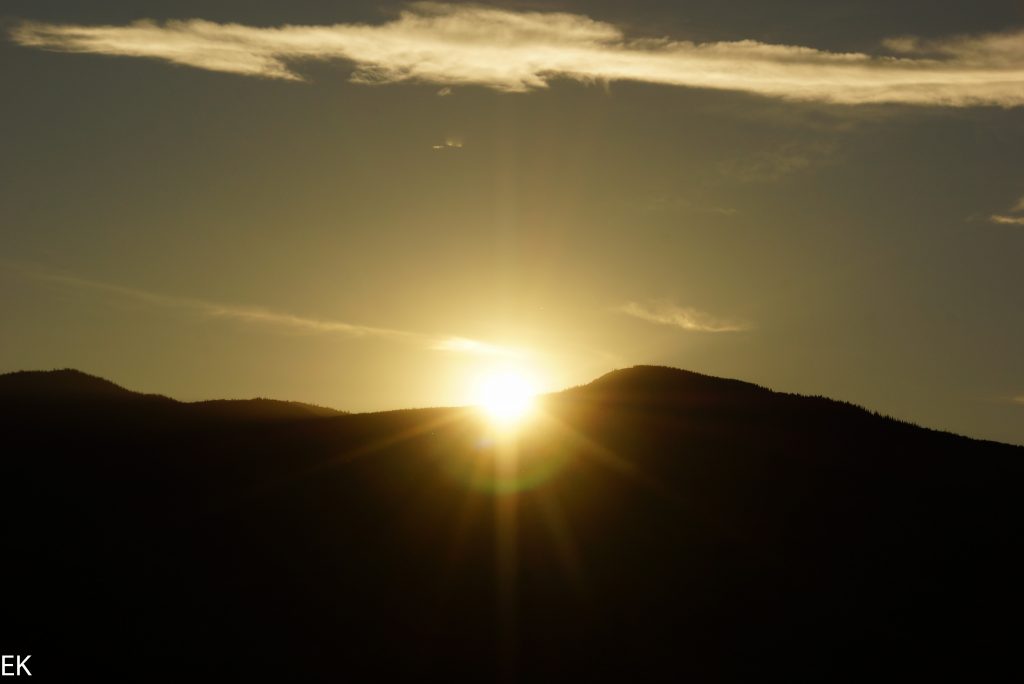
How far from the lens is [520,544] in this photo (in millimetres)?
42781

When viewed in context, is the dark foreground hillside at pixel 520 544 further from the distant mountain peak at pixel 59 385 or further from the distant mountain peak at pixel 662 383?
the distant mountain peak at pixel 59 385

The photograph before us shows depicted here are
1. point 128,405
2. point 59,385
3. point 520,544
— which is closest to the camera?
point 520,544

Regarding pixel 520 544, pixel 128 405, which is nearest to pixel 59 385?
pixel 128 405

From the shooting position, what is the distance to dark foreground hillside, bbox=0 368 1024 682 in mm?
36250

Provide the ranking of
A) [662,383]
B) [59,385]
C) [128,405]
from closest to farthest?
1. [662,383]
2. [128,405]
3. [59,385]

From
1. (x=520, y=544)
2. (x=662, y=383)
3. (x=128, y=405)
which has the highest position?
(x=662, y=383)

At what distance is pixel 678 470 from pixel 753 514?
156 inches

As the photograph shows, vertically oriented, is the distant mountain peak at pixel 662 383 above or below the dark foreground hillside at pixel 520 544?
above

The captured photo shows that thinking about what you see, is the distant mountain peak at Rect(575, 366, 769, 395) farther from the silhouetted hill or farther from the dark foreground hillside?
the silhouetted hill

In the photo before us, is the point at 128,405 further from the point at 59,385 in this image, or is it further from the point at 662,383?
the point at 662,383

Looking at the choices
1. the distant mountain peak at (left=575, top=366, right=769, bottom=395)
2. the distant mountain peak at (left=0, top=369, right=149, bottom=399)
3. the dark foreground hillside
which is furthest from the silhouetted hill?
the distant mountain peak at (left=575, top=366, right=769, bottom=395)

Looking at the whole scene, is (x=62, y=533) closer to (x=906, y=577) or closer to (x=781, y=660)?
(x=781, y=660)

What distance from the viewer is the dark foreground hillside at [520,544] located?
3625cm

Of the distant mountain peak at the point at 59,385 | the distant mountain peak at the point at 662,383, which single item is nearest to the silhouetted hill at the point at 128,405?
the distant mountain peak at the point at 59,385
